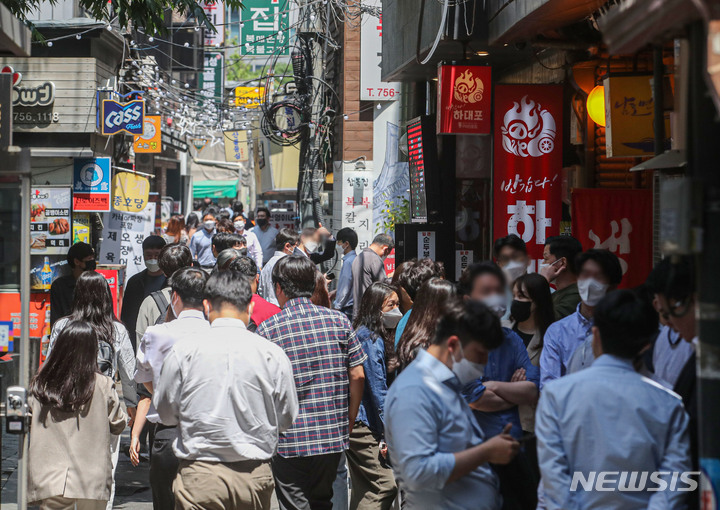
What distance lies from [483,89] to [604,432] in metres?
7.63

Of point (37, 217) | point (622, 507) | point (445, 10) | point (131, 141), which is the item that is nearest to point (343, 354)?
point (622, 507)

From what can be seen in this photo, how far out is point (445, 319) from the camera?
361 centimetres

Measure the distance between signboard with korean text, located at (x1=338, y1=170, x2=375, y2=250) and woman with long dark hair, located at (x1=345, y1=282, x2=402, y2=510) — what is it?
37.2 feet

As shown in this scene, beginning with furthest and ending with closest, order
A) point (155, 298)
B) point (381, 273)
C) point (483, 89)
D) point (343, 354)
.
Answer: point (381, 273) < point (483, 89) < point (155, 298) < point (343, 354)

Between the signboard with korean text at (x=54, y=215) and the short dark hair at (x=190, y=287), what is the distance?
364 inches

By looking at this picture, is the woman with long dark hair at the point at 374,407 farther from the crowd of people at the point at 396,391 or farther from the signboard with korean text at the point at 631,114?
the signboard with korean text at the point at 631,114

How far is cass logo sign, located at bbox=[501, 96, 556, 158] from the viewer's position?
10.2 m

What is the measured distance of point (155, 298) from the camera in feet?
25.5

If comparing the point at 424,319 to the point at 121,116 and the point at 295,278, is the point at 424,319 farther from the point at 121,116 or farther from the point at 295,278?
the point at 121,116

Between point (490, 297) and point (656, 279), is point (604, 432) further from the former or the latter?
point (656, 279)

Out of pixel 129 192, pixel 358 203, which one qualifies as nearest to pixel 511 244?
pixel 129 192

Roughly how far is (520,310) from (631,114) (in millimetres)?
3469

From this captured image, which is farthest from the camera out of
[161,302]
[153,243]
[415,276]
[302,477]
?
[153,243]

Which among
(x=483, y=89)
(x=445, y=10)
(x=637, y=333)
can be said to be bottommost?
(x=637, y=333)
